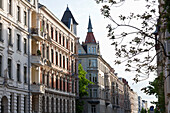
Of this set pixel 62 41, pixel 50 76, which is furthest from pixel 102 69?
pixel 50 76

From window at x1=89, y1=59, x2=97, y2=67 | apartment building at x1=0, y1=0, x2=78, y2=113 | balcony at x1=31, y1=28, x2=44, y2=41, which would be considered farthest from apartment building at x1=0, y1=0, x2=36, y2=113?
window at x1=89, y1=59, x2=97, y2=67

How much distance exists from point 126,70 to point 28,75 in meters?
26.5

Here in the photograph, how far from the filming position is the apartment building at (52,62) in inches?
1578

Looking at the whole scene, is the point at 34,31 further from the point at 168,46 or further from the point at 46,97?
the point at 168,46

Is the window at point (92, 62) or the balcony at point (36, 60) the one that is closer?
→ the balcony at point (36, 60)

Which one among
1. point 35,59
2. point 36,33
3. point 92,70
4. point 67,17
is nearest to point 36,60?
point 35,59

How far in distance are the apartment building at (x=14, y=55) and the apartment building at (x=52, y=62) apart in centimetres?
213

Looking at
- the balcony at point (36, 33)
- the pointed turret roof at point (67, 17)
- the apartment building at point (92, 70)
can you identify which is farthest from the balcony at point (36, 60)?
the apartment building at point (92, 70)

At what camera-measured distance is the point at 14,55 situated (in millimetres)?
34031

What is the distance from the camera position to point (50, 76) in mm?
46594

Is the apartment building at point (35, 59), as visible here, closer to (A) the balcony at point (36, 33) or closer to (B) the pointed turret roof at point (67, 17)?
(A) the balcony at point (36, 33)

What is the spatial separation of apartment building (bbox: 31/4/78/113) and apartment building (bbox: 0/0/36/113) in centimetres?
213

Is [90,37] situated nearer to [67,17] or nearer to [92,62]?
[92,62]

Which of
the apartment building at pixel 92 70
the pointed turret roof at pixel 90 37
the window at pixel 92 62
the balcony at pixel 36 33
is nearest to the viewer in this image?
the balcony at pixel 36 33
